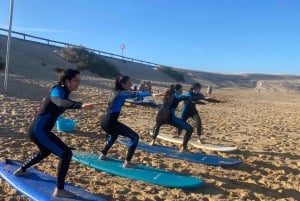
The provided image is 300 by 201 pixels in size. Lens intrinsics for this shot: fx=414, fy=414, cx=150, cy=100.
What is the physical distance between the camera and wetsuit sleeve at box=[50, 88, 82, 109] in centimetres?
455

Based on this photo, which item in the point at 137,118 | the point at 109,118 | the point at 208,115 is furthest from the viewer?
the point at 208,115

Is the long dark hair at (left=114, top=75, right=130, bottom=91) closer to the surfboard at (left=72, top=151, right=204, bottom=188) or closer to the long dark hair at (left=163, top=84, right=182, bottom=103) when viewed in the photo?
the surfboard at (left=72, top=151, right=204, bottom=188)

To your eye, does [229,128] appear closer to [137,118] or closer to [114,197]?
[137,118]

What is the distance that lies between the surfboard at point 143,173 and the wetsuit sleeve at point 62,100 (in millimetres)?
2052

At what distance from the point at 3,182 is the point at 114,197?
1.60 m

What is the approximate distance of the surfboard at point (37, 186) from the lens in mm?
4945

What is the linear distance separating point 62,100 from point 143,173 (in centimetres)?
230

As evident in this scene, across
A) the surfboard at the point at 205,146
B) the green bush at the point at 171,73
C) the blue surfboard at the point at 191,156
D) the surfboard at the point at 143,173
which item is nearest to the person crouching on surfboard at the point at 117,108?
the surfboard at the point at 143,173

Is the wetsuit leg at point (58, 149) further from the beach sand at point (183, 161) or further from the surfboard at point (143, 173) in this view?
the surfboard at point (143, 173)

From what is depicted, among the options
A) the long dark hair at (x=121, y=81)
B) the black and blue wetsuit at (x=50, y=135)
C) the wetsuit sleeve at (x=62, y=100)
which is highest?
the long dark hair at (x=121, y=81)

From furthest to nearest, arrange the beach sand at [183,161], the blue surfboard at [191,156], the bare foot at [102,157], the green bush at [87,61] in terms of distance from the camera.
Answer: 1. the green bush at [87,61]
2. the blue surfboard at [191,156]
3. the bare foot at [102,157]
4. the beach sand at [183,161]

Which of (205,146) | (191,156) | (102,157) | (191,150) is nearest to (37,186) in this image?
(102,157)

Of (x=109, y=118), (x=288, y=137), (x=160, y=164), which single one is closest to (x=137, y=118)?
(x=288, y=137)

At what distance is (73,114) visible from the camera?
12.8 m
